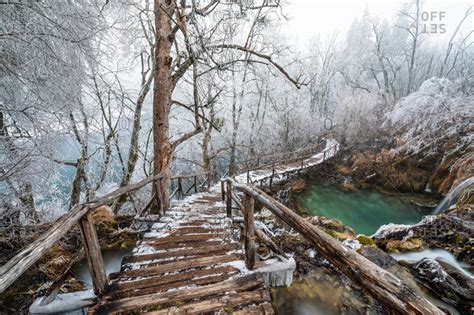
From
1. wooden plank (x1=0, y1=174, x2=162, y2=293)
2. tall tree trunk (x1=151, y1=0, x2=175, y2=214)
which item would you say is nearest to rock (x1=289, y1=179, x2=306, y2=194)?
tall tree trunk (x1=151, y1=0, x2=175, y2=214)

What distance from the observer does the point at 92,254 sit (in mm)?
2143

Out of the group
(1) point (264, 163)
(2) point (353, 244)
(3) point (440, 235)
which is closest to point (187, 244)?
(2) point (353, 244)

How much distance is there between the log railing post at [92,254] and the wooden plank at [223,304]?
2.28 ft

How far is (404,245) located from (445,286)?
1371mm

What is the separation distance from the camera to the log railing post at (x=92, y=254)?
209 cm

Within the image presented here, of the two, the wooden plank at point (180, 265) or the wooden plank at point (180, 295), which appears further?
the wooden plank at point (180, 265)

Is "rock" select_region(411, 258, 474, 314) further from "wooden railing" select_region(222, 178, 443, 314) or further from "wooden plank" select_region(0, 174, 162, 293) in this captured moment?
"wooden plank" select_region(0, 174, 162, 293)

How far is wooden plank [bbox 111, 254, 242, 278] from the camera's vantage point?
2.50m

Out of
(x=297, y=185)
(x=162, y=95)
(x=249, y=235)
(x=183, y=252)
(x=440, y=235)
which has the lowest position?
(x=297, y=185)

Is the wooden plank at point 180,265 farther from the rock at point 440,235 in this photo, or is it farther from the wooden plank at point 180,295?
the rock at point 440,235

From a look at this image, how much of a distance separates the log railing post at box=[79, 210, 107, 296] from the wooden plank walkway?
13cm

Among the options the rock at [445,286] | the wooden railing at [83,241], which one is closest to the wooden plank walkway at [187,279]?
the wooden railing at [83,241]

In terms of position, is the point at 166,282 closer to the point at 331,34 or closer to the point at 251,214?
the point at 251,214

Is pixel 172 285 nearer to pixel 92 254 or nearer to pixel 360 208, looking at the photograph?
pixel 92 254
